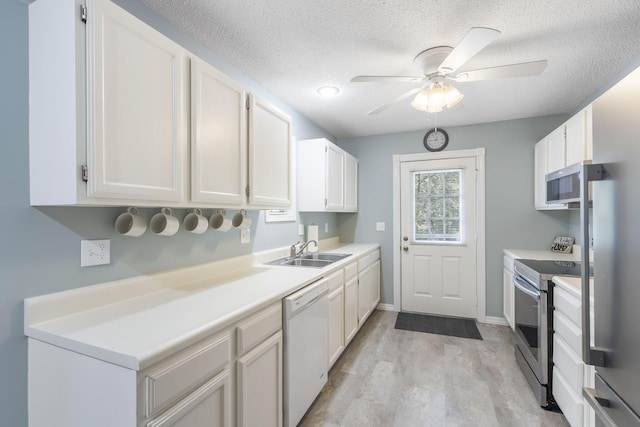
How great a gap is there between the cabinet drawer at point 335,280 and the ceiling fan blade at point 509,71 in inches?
64.9

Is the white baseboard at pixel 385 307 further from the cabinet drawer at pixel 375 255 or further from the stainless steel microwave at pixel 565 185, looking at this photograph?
the stainless steel microwave at pixel 565 185

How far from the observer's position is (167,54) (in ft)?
4.19

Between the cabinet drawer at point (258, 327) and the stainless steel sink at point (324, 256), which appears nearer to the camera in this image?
the cabinet drawer at point (258, 327)

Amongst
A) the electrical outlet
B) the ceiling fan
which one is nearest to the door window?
the ceiling fan

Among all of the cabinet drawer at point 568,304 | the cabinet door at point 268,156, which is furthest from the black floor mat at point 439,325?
the cabinet door at point 268,156

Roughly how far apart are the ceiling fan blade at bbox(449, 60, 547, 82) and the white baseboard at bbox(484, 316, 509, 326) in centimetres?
287

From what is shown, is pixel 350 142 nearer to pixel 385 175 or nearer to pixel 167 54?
pixel 385 175

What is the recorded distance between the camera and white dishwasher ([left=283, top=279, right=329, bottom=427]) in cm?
163

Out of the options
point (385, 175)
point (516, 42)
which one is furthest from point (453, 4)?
point (385, 175)

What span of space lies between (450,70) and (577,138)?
1386 mm

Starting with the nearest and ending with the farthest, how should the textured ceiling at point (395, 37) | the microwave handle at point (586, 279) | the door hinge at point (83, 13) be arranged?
the microwave handle at point (586, 279) < the door hinge at point (83, 13) < the textured ceiling at point (395, 37)

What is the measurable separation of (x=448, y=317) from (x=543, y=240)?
1.41 meters

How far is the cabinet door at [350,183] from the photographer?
361cm

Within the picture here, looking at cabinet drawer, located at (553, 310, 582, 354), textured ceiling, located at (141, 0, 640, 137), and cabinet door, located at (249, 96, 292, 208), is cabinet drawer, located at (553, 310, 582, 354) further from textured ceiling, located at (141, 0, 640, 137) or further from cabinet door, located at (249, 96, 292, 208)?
cabinet door, located at (249, 96, 292, 208)
